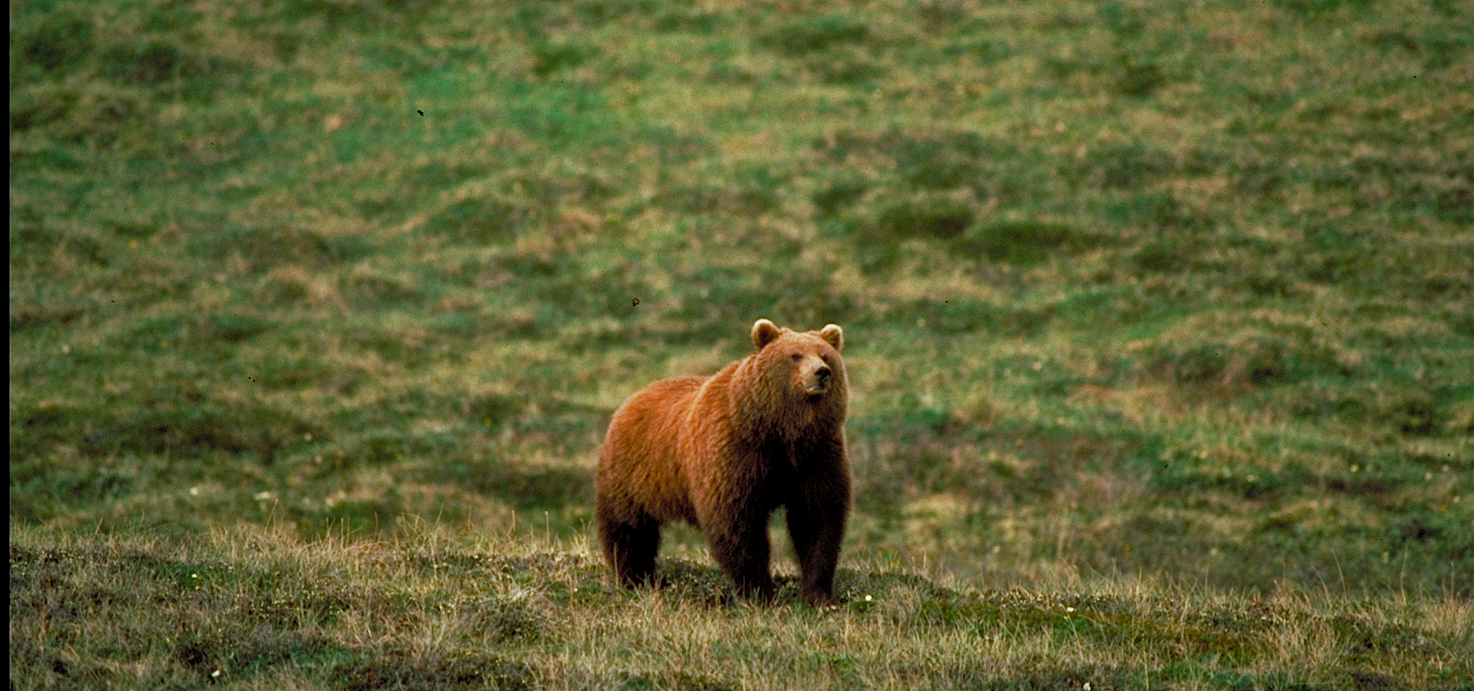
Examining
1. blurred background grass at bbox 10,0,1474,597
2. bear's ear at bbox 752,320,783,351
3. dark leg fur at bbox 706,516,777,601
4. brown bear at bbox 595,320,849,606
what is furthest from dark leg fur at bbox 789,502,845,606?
blurred background grass at bbox 10,0,1474,597

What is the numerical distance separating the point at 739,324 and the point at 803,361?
69.3ft

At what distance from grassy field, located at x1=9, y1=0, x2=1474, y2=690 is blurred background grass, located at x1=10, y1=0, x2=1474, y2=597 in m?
0.13

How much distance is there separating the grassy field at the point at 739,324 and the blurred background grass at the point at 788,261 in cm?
13

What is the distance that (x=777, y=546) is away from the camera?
19828mm

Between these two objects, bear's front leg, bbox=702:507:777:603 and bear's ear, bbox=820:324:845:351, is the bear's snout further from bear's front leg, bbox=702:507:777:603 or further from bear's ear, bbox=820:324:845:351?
bear's front leg, bbox=702:507:777:603

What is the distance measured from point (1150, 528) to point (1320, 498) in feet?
9.19

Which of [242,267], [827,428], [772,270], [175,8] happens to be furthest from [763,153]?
[827,428]

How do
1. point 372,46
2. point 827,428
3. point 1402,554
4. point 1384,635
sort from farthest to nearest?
point 372,46
point 1402,554
point 827,428
point 1384,635

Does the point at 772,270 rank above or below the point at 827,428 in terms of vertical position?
below

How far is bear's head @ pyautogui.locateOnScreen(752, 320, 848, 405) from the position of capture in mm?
9258

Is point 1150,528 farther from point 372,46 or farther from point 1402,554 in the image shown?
point 372,46

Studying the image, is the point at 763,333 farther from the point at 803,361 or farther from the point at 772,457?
the point at 772,457

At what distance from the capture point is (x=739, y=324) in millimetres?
30578

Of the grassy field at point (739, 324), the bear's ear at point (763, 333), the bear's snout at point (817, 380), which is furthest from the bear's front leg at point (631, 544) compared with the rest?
the bear's snout at point (817, 380)
